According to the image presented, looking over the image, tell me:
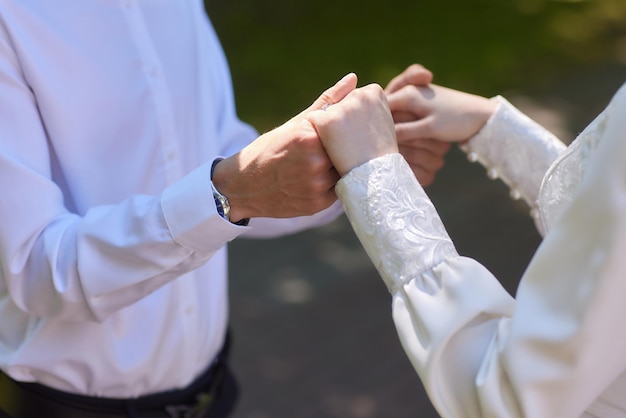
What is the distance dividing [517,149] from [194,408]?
3.79ft

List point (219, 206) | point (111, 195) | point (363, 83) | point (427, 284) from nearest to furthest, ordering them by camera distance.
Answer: point (427, 284)
point (219, 206)
point (111, 195)
point (363, 83)

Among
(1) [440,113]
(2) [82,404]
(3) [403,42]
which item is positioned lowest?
(3) [403,42]

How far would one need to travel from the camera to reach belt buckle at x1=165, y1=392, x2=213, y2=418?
236 centimetres

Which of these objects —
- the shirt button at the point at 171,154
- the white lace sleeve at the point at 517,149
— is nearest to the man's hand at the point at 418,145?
the white lace sleeve at the point at 517,149

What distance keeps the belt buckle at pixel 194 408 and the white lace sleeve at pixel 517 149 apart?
104 cm

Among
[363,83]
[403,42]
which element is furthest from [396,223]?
[403,42]

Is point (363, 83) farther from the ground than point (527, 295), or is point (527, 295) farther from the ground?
point (527, 295)

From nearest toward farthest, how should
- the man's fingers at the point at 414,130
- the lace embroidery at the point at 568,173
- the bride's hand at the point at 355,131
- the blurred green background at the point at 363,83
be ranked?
the lace embroidery at the point at 568,173
the bride's hand at the point at 355,131
the man's fingers at the point at 414,130
the blurred green background at the point at 363,83

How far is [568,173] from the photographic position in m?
1.61

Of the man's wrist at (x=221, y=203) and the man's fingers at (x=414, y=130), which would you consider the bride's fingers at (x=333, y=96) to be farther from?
the man's fingers at (x=414, y=130)

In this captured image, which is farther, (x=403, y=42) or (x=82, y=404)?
(x=403, y=42)

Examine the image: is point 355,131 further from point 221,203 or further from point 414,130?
point 414,130

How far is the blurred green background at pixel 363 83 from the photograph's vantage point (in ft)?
14.5

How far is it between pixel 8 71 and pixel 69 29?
0.23 metres
